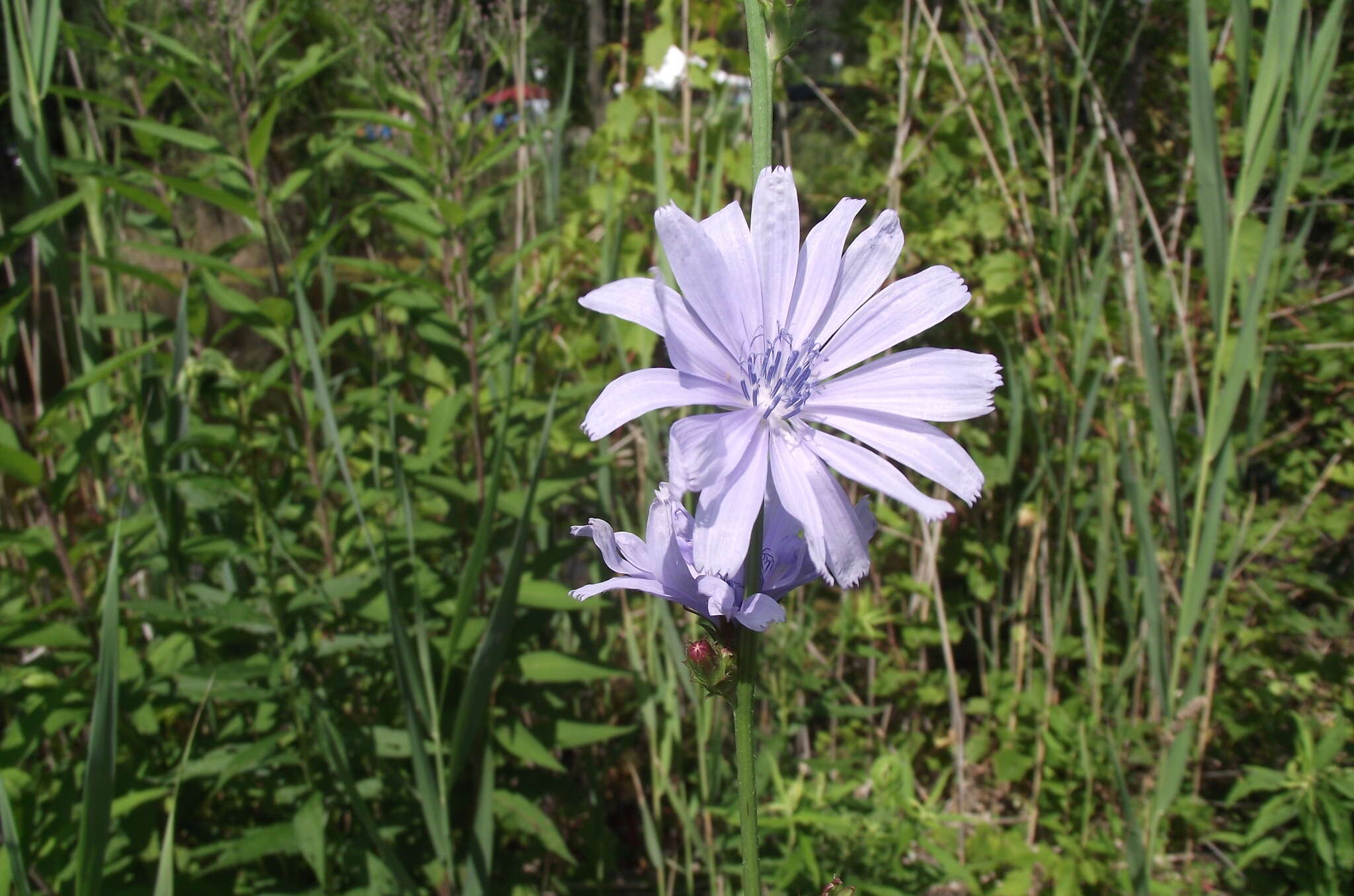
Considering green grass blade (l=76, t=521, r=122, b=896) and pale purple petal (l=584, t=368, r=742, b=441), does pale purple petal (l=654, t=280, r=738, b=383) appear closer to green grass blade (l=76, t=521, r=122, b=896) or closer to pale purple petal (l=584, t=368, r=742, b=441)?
pale purple petal (l=584, t=368, r=742, b=441)

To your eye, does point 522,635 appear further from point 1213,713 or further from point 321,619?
point 1213,713

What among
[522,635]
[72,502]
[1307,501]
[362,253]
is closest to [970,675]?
[1307,501]

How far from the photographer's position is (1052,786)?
2.20 metres

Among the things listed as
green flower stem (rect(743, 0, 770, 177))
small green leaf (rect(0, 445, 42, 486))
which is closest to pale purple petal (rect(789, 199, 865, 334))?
green flower stem (rect(743, 0, 770, 177))

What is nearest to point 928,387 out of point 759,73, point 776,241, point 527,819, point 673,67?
point 776,241

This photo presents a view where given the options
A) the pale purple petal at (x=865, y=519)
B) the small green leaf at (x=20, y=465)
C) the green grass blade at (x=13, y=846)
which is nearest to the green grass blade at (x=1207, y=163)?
the pale purple petal at (x=865, y=519)

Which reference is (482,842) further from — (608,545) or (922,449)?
(922,449)

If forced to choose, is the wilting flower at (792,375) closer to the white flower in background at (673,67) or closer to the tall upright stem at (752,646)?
the tall upright stem at (752,646)

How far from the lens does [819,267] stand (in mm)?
792

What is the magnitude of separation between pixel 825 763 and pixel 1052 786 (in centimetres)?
64

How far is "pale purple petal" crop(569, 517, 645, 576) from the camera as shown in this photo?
0.80 m

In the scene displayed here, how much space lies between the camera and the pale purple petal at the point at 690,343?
70cm

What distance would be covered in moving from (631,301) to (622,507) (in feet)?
4.28

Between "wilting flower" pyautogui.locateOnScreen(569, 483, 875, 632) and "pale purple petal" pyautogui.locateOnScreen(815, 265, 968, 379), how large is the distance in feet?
0.43
